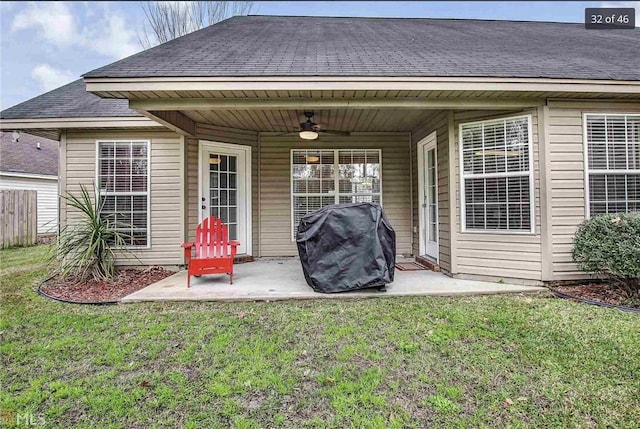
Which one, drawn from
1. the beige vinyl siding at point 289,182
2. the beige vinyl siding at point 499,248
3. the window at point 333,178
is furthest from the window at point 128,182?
the beige vinyl siding at point 499,248

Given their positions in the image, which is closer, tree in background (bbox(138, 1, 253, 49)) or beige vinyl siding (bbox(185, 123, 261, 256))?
beige vinyl siding (bbox(185, 123, 261, 256))

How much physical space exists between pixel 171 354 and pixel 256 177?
401cm

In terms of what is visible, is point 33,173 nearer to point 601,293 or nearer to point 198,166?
point 198,166

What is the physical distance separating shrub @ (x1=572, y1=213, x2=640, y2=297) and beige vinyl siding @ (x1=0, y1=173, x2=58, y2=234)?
42.9ft

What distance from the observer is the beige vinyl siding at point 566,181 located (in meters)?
4.02

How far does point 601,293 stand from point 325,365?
11.5 ft

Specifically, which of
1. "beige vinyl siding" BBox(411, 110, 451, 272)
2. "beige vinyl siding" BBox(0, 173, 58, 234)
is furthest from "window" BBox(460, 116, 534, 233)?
"beige vinyl siding" BBox(0, 173, 58, 234)

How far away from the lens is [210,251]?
4316 millimetres

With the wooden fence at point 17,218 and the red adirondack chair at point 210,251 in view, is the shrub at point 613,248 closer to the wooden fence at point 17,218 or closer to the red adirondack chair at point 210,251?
the red adirondack chair at point 210,251

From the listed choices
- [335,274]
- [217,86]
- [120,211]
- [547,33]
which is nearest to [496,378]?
[335,274]

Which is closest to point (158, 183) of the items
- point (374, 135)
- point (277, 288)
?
point (277, 288)

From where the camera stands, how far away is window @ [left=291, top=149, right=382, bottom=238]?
623 cm

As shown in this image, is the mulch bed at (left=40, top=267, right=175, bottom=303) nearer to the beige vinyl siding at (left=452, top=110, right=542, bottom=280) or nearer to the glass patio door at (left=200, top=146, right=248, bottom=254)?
the glass patio door at (left=200, top=146, right=248, bottom=254)
